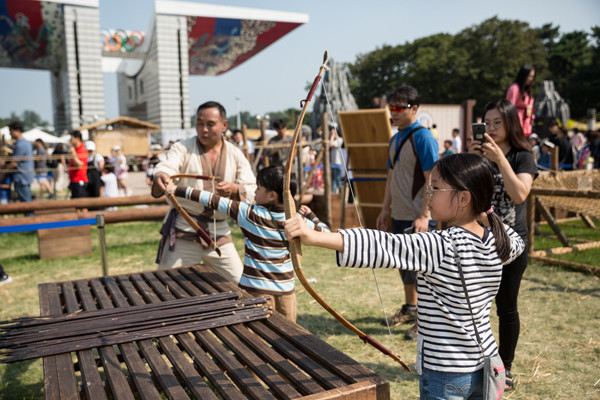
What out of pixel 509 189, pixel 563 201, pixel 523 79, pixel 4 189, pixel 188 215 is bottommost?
pixel 4 189

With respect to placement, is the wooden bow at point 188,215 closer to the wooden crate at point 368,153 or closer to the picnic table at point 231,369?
the picnic table at point 231,369

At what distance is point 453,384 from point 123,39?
41385 mm

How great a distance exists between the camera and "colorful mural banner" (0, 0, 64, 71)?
26547mm

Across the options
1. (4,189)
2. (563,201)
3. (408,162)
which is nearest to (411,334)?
(408,162)

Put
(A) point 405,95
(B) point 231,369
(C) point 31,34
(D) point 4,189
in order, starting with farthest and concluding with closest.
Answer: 1. (C) point 31,34
2. (D) point 4,189
3. (A) point 405,95
4. (B) point 231,369

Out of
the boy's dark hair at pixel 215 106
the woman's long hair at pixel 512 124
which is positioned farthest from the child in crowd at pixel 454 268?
the boy's dark hair at pixel 215 106

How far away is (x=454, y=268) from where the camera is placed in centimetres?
159

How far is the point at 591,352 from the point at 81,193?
849 cm

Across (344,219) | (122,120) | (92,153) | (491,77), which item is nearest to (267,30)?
(122,120)

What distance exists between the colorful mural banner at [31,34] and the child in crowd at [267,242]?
28.3 metres

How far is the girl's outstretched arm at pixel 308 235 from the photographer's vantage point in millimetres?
1458

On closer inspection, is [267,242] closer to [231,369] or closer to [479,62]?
[231,369]

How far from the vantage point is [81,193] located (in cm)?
895

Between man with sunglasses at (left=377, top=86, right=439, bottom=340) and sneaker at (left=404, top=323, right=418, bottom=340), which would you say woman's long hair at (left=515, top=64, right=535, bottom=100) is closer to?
man with sunglasses at (left=377, top=86, right=439, bottom=340)
